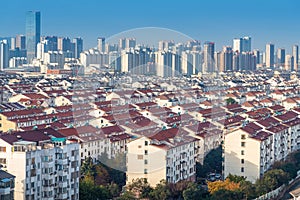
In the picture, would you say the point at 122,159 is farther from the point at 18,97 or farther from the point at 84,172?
the point at 18,97

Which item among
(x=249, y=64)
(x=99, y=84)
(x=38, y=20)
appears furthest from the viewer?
(x=38, y=20)

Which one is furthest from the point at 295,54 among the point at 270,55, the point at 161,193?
the point at 161,193

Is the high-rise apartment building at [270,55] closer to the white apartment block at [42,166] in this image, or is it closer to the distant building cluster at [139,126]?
the distant building cluster at [139,126]

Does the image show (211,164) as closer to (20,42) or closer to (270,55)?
(270,55)

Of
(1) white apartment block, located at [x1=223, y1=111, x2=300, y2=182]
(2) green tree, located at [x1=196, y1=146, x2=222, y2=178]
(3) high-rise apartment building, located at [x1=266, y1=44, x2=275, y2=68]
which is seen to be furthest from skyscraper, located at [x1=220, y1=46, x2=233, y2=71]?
(1) white apartment block, located at [x1=223, y1=111, x2=300, y2=182]

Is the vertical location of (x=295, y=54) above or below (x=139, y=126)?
above

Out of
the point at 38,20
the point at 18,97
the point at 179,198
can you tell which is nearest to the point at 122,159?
the point at 179,198

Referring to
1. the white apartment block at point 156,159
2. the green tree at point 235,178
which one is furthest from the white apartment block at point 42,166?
the green tree at point 235,178

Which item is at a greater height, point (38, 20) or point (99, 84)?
point (38, 20)
